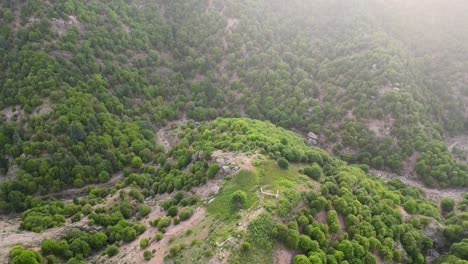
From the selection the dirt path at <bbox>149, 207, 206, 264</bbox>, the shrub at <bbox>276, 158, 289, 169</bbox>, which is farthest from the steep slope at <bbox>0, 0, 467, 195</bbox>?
the shrub at <bbox>276, 158, 289, 169</bbox>

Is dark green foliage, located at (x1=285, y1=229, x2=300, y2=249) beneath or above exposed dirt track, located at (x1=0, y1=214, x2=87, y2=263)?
above

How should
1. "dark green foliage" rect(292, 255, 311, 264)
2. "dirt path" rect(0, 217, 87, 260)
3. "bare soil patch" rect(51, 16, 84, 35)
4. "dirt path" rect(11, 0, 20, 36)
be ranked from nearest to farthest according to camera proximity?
"dark green foliage" rect(292, 255, 311, 264)
"dirt path" rect(0, 217, 87, 260)
"dirt path" rect(11, 0, 20, 36)
"bare soil patch" rect(51, 16, 84, 35)

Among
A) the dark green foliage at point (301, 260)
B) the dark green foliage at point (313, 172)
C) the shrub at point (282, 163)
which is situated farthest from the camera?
the dark green foliage at point (313, 172)

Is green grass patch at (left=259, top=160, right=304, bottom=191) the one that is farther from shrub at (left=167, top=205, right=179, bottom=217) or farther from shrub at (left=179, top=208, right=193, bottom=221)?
shrub at (left=167, top=205, right=179, bottom=217)

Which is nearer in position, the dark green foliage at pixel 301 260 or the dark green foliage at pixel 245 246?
the dark green foliage at pixel 245 246

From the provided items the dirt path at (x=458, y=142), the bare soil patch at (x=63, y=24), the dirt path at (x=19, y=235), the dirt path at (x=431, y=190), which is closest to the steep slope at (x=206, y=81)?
the bare soil patch at (x=63, y=24)

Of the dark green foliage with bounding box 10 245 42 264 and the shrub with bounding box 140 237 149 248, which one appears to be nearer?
the dark green foliage with bounding box 10 245 42 264

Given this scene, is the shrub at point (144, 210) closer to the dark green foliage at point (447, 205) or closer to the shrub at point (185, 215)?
the shrub at point (185, 215)
